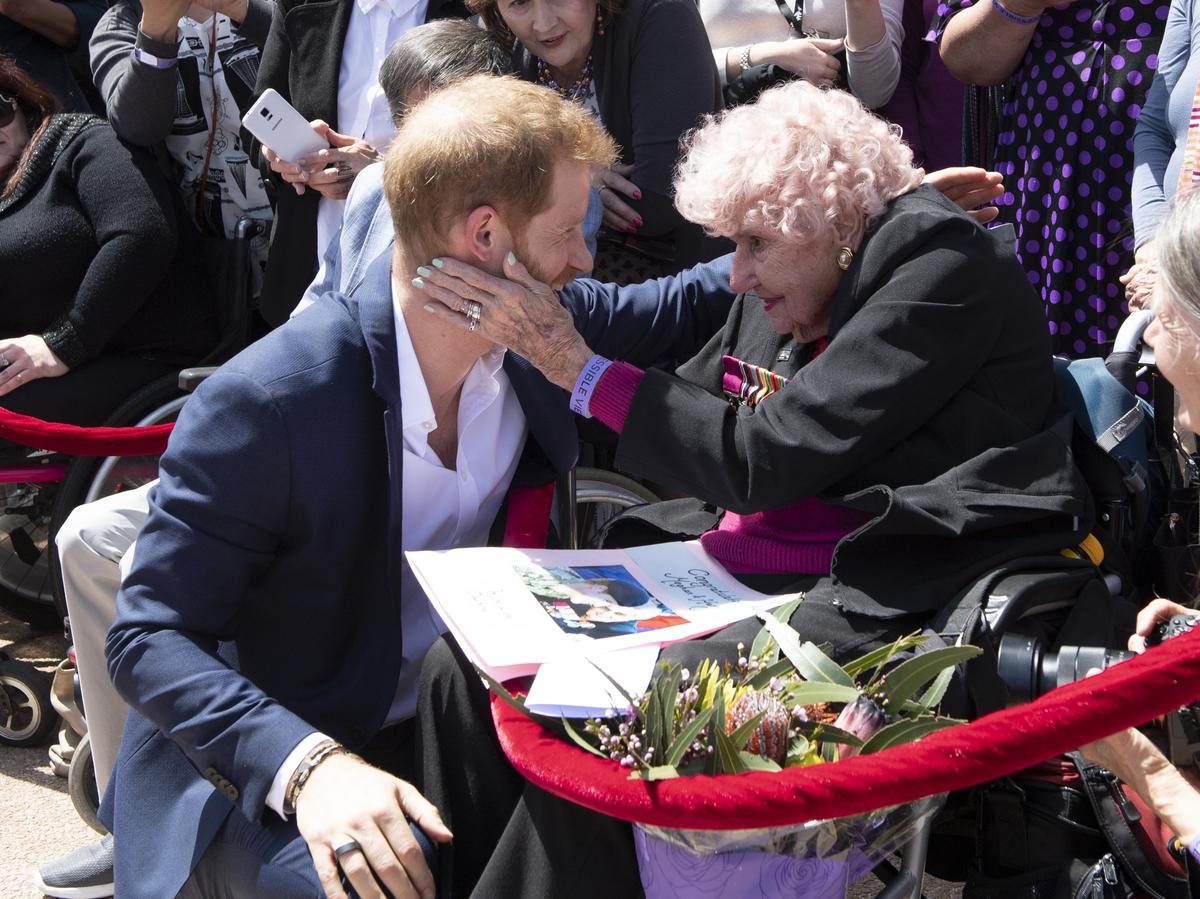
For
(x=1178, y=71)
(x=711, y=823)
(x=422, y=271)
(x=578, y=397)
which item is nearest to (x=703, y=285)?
(x=578, y=397)

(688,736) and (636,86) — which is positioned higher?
(636,86)

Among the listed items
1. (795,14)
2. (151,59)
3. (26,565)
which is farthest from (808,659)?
(26,565)

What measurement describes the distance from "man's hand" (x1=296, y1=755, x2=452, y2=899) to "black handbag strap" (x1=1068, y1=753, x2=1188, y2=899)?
0.95m

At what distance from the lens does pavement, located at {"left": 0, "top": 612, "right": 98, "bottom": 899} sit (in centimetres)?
300

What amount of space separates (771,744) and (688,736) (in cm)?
14

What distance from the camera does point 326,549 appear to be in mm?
2164

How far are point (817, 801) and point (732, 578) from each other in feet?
2.83

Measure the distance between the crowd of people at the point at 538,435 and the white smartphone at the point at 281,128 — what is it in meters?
0.31

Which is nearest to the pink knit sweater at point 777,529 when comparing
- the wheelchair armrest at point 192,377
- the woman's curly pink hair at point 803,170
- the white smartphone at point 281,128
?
the woman's curly pink hair at point 803,170

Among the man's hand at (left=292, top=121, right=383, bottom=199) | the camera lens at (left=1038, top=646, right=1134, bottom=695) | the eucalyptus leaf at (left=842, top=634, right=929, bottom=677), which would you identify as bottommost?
the camera lens at (left=1038, top=646, right=1134, bottom=695)

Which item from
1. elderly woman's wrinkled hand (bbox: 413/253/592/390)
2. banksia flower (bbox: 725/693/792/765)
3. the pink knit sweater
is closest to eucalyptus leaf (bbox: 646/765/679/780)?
banksia flower (bbox: 725/693/792/765)

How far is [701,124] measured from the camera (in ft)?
11.6

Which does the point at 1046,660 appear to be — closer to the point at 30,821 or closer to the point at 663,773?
the point at 663,773

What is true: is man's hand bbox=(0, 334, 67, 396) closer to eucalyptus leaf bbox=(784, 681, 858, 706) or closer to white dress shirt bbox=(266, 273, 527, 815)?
white dress shirt bbox=(266, 273, 527, 815)
